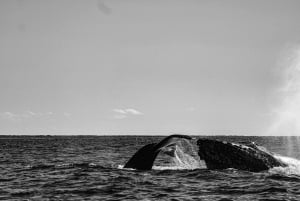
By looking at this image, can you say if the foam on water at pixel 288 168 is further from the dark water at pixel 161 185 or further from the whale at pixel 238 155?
the whale at pixel 238 155

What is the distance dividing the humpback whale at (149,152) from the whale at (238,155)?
85.6 inches

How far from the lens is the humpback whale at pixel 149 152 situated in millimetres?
17234

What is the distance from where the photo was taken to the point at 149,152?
17.9 meters

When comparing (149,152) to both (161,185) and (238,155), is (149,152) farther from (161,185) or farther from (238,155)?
(238,155)

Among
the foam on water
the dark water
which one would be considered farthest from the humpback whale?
the foam on water

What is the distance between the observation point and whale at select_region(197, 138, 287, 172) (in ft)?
63.6

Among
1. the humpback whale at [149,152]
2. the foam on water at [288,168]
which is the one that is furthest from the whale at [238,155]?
the humpback whale at [149,152]

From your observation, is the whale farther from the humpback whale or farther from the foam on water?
the humpback whale

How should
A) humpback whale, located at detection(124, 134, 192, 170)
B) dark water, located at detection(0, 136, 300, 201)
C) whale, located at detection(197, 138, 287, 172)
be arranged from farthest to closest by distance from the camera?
1. whale, located at detection(197, 138, 287, 172)
2. humpback whale, located at detection(124, 134, 192, 170)
3. dark water, located at detection(0, 136, 300, 201)

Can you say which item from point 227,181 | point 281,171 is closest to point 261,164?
point 281,171

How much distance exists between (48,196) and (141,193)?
2889 millimetres

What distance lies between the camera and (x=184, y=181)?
18219 millimetres

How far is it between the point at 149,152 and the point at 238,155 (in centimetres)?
394

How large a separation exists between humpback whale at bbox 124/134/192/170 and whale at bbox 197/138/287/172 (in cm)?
217
